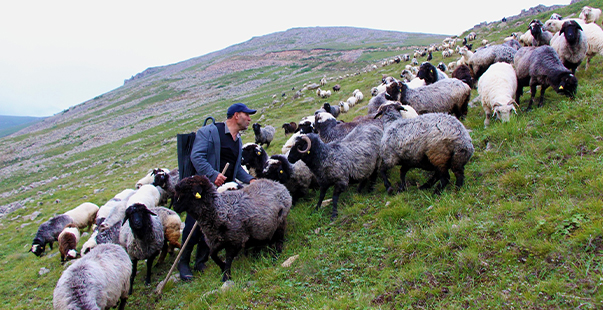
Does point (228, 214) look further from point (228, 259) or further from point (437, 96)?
point (437, 96)

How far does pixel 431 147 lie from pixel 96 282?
603cm

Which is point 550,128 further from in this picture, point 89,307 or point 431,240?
point 89,307

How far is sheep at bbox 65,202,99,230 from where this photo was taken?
11.8 meters

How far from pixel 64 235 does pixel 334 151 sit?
8122 mm

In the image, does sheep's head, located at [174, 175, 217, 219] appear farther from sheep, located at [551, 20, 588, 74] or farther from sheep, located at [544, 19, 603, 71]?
sheep, located at [544, 19, 603, 71]

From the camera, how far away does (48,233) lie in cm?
1097

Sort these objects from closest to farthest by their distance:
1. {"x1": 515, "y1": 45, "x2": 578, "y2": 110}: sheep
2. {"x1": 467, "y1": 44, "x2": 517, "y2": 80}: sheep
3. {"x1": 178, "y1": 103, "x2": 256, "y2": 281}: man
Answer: {"x1": 178, "y1": 103, "x2": 256, "y2": 281}: man
{"x1": 515, "y1": 45, "x2": 578, "y2": 110}: sheep
{"x1": 467, "y1": 44, "x2": 517, "y2": 80}: sheep

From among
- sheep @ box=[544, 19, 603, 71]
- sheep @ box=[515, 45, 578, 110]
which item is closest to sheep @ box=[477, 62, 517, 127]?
sheep @ box=[515, 45, 578, 110]

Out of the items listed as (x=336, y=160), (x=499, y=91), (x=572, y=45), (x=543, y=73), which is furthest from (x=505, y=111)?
(x=336, y=160)

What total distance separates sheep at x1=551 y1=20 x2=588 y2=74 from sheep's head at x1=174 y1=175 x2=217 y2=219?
983 centimetres

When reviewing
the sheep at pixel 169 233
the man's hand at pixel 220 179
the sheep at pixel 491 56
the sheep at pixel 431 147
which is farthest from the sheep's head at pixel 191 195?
the sheep at pixel 491 56

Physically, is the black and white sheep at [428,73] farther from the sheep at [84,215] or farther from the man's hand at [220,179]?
the sheep at [84,215]

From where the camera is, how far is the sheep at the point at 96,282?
16.3 feet

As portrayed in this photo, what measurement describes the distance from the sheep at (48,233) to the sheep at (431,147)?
11.1m
